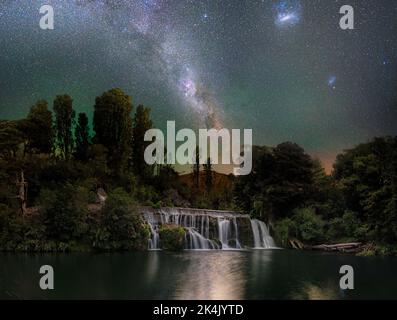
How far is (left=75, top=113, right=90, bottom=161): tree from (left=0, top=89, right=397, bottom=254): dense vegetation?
3.1 inches

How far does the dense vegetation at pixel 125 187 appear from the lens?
2512cm

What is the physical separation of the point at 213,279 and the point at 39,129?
23.1 metres

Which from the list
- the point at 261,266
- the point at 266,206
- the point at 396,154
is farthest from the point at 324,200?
the point at 261,266

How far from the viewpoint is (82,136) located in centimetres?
3753

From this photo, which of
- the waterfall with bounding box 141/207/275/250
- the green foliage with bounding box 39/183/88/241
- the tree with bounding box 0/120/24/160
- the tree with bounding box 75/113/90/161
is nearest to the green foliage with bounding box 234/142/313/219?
the waterfall with bounding box 141/207/275/250

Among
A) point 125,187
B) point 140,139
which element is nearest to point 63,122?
point 140,139

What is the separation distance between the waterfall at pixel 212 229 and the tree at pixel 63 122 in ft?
36.9

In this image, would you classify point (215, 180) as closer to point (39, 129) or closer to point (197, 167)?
point (197, 167)

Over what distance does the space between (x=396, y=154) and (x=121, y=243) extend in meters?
15.5

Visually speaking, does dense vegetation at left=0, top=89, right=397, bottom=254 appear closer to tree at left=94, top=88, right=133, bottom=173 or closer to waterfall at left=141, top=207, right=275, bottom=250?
tree at left=94, top=88, right=133, bottom=173

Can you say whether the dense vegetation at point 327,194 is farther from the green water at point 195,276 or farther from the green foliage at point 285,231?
the green water at point 195,276

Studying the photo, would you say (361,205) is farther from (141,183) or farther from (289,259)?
(141,183)

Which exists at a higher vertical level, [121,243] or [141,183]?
[141,183]
